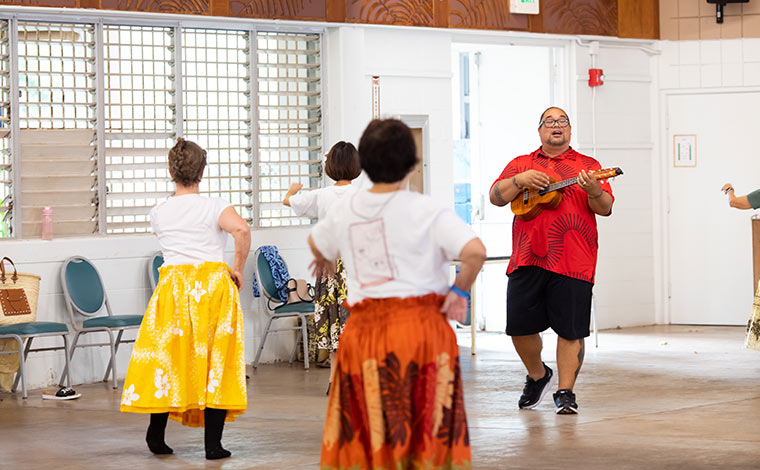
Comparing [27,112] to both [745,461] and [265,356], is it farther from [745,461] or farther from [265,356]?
[745,461]

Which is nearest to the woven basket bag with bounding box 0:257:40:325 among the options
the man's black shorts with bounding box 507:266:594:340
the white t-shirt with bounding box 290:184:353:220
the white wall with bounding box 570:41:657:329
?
the white t-shirt with bounding box 290:184:353:220

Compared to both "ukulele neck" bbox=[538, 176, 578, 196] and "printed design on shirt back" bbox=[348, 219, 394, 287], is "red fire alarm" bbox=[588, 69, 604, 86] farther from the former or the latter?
"printed design on shirt back" bbox=[348, 219, 394, 287]

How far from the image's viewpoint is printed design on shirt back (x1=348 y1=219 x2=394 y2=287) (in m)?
3.56

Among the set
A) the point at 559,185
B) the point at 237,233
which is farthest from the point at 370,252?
the point at 559,185

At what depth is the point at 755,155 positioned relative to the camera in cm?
1049

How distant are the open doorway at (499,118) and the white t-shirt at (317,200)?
4.12m

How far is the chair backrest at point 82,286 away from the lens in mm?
7750

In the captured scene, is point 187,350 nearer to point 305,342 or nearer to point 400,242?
point 400,242

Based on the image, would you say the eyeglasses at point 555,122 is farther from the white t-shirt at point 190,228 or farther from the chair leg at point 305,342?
the chair leg at point 305,342

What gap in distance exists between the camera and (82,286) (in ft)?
25.7

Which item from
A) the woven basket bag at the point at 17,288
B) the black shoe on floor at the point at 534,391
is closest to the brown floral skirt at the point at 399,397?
the black shoe on floor at the point at 534,391

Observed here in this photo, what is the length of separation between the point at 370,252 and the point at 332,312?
3498 millimetres

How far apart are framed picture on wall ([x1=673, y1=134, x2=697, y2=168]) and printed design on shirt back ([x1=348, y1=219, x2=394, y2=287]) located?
25.3 feet

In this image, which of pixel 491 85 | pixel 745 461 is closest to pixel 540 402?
pixel 745 461
